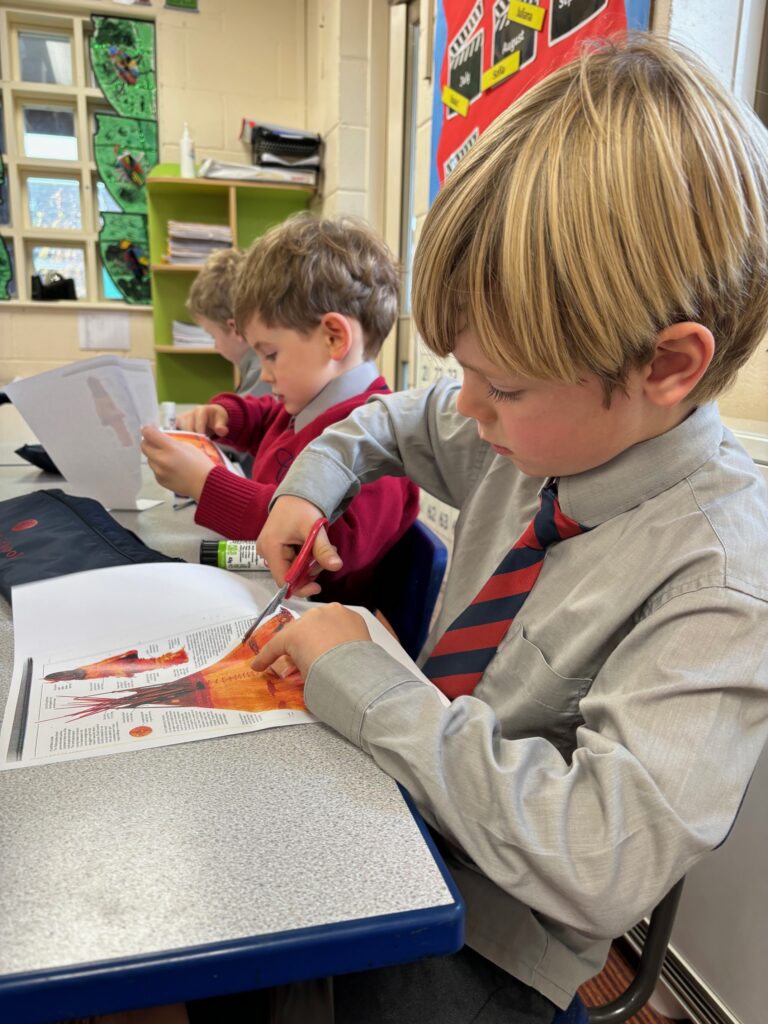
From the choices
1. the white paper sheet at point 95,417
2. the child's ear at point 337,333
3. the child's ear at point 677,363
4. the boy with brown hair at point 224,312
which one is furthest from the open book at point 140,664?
the boy with brown hair at point 224,312

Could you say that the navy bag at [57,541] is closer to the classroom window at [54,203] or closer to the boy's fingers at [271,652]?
the boy's fingers at [271,652]

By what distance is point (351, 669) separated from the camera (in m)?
0.55

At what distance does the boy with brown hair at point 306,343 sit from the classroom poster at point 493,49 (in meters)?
0.35

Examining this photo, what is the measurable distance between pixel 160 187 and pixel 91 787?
3453 mm

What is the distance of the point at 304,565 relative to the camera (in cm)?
80

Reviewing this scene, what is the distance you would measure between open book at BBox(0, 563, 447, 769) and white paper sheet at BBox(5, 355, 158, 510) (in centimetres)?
44

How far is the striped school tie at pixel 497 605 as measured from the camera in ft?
2.16

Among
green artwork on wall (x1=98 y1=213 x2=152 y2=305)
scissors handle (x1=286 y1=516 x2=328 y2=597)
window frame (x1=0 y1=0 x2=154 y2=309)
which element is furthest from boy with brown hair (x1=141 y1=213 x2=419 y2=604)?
window frame (x1=0 y1=0 x2=154 y2=309)

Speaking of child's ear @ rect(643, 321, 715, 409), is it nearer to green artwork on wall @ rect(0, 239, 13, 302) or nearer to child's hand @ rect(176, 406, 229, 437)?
child's hand @ rect(176, 406, 229, 437)

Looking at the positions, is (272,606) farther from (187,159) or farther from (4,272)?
(4,272)

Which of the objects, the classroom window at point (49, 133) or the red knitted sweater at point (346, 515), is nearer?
the red knitted sweater at point (346, 515)

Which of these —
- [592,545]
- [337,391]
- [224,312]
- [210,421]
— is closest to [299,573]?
[592,545]

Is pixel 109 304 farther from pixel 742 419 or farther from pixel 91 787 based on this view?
pixel 91 787

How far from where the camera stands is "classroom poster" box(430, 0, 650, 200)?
3.98 feet
